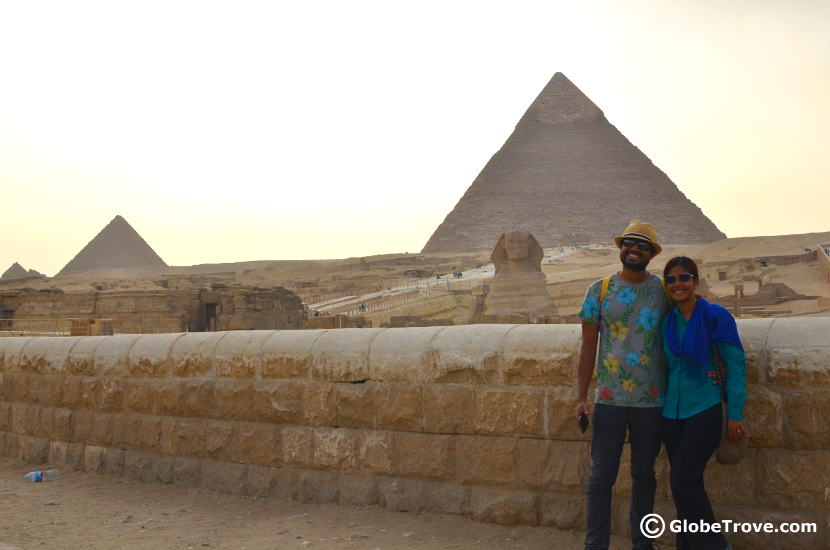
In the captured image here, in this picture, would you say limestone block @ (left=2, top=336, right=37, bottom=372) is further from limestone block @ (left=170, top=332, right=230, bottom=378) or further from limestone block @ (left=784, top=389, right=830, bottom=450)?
limestone block @ (left=784, top=389, right=830, bottom=450)

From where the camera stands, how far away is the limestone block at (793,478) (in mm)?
2973

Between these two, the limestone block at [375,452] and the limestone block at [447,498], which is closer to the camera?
the limestone block at [447,498]

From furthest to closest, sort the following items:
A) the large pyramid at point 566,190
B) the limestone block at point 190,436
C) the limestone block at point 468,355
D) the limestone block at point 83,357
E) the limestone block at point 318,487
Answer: the large pyramid at point 566,190 < the limestone block at point 83,357 < the limestone block at point 190,436 < the limestone block at point 318,487 < the limestone block at point 468,355

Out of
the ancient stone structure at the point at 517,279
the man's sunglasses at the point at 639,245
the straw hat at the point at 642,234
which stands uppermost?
the ancient stone structure at the point at 517,279

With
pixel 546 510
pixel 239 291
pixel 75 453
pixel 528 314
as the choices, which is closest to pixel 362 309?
pixel 239 291

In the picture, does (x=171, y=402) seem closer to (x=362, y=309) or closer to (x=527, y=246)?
(x=527, y=246)

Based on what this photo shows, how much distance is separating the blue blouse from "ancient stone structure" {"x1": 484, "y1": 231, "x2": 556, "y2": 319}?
13.8m

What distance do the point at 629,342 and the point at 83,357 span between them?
3535 millimetres

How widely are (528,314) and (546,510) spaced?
473 inches

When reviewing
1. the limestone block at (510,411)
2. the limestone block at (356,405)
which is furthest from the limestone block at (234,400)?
the limestone block at (510,411)

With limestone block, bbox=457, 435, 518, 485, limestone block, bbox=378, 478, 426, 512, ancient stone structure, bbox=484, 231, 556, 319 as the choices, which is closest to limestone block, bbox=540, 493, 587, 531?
limestone block, bbox=457, 435, 518, 485

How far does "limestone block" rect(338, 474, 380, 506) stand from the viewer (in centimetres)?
389

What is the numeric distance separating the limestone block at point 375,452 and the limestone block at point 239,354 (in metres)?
0.73

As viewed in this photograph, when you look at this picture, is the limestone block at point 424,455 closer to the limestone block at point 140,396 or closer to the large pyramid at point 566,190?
the limestone block at point 140,396
